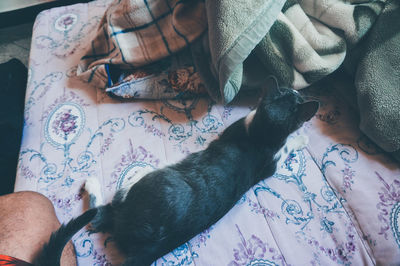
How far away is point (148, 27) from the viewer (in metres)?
0.94

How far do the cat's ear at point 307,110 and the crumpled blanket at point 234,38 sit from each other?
111 mm

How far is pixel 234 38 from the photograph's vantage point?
730 mm

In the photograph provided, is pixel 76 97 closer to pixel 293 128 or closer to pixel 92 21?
pixel 92 21

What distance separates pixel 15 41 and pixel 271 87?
1790mm

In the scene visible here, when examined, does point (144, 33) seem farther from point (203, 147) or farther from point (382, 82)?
point (382, 82)

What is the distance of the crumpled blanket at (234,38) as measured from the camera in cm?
74

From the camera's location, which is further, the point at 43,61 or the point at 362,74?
the point at 43,61

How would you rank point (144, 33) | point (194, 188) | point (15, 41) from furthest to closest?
point (15, 41)
point (144, 33)
point (194, 188)

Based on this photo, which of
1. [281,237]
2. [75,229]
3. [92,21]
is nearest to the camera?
[75,229]

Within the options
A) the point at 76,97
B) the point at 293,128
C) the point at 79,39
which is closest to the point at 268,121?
the point at 293,128

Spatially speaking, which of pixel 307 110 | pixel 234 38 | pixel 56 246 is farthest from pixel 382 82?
pixel 56 246

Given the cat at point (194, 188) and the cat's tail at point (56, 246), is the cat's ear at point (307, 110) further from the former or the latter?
the cat's tail at point (56, 246)

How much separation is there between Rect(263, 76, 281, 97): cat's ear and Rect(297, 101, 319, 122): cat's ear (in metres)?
0.09

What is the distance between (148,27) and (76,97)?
1.23ft
